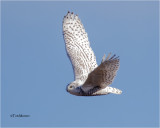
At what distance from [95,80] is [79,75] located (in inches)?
55.1

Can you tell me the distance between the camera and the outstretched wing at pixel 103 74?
10.4 meters

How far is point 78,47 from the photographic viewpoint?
13.5 m

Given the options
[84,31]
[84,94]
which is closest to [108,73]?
[84,94]

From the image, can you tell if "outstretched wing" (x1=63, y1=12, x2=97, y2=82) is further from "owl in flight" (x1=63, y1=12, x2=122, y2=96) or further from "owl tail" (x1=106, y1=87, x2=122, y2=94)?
"owl tail" (x1=106, y1=87, x2=122, y2=94)

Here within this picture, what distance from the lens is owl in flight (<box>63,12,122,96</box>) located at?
34.8ft

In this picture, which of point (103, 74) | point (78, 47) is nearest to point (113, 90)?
point (103, 74)

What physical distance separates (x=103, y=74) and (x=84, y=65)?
82.3 inches

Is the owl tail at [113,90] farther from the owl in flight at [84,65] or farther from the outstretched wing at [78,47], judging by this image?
the outstretched wing at [78,47]

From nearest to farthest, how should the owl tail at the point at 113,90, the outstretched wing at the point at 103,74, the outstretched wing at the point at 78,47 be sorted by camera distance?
the outstretched wing at the point at 103,74 < the owl tail at the point at 113,90 < the outstretched wing at the point at 78,47

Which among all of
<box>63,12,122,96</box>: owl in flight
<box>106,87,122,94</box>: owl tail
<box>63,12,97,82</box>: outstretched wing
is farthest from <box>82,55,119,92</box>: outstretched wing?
<box>63,12,97,82</box>: outstretched wing

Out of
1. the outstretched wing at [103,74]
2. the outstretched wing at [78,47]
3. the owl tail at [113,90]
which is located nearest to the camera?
the outstretched wing at [103,74]

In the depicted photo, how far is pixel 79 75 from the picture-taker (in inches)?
490

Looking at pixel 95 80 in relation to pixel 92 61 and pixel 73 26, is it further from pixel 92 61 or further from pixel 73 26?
pixel 73 26

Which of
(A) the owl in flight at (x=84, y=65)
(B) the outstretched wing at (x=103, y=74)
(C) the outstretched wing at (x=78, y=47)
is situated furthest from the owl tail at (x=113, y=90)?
(C) the outstretched wing at (x=78, y=47)
